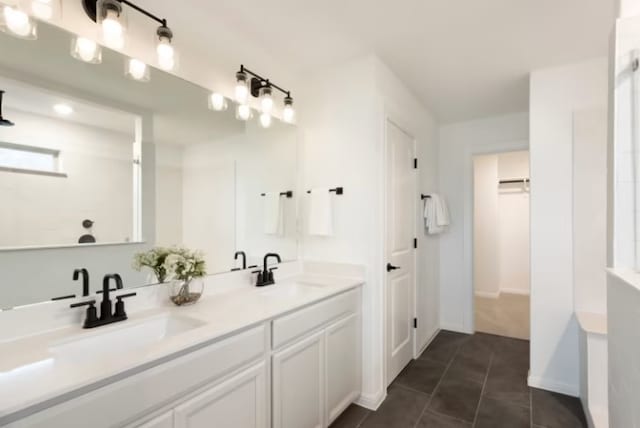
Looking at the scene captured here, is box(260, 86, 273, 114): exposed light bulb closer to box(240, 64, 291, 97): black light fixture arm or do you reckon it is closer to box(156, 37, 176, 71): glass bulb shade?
box(240, 64, 291, 97): black light fixture arm

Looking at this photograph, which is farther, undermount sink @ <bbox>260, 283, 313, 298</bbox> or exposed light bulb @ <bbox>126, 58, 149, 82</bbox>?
undermount sink @ <bbox>260, 283, 313, 298</bbox>

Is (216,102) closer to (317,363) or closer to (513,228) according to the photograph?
(317,363)

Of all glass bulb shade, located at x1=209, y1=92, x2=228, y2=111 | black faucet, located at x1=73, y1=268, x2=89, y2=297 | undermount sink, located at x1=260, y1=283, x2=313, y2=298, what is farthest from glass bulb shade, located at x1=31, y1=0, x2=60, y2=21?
undermount sink, located at x1=260, y1=283, x2=313, y2=298

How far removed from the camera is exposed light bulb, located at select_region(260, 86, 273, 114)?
2203 mm

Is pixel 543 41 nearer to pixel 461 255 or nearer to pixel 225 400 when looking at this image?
pixel 461 255

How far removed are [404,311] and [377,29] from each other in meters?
2.19

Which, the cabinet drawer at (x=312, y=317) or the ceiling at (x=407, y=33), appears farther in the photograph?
the ceiling at (x=407, y=33)

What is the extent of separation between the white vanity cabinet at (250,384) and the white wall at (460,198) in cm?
200

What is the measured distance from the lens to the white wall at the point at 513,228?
5309mm

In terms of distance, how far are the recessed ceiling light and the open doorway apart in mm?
4648

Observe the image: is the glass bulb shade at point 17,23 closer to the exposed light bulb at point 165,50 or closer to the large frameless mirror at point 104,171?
the large frameless mirror at point 104,171

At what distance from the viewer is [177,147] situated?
5.85 ft

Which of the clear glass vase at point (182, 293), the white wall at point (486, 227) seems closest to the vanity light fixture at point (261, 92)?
the clear glass vase at point (182, 293)

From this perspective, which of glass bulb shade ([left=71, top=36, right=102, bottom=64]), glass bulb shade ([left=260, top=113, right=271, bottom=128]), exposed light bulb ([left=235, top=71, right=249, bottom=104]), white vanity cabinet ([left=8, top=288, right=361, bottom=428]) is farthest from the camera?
glass bulb shade ([left=260, top=113, right=271, bottom=128])
